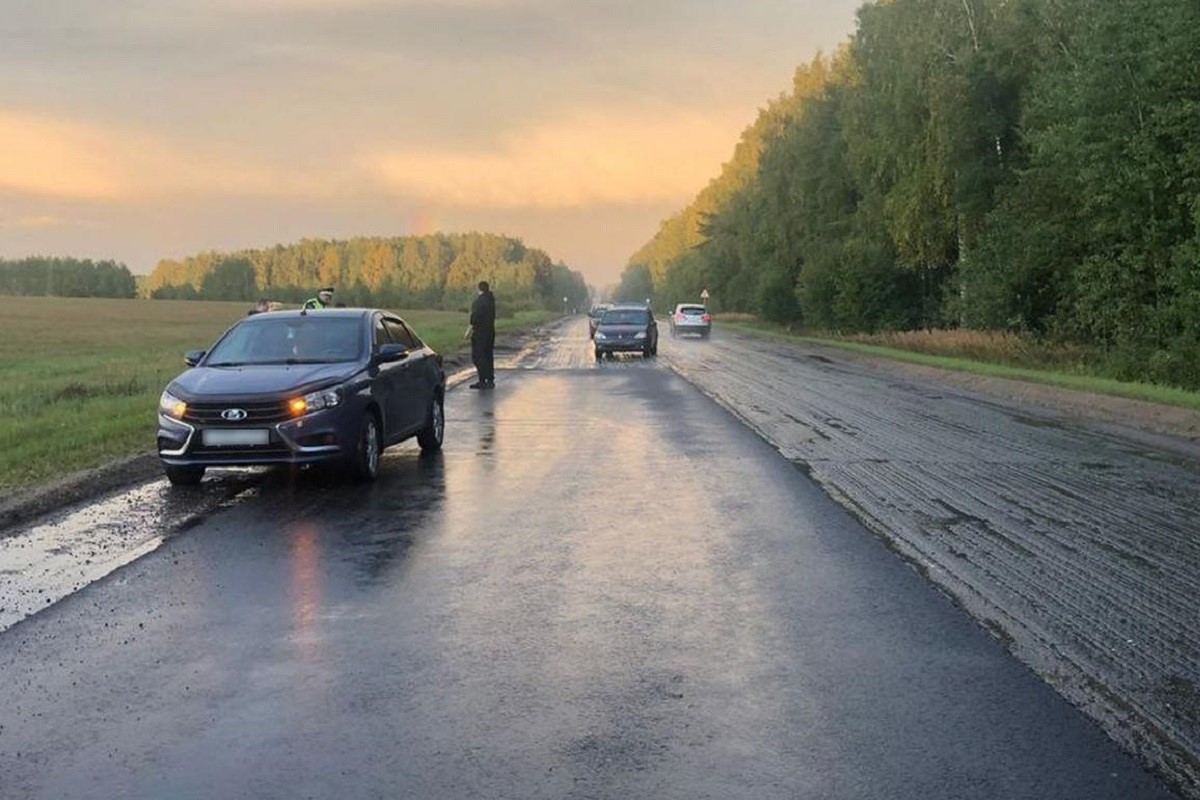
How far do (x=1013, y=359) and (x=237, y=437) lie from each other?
25684mm

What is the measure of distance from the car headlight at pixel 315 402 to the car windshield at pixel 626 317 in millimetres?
26098

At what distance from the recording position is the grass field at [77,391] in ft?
40.7

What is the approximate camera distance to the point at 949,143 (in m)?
38.1

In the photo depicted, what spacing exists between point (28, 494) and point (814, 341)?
4224cm

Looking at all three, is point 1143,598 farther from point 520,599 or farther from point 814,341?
point 814,341

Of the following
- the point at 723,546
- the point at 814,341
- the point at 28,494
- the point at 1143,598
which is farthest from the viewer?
the point at 814,341

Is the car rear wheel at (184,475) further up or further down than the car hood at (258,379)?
further down

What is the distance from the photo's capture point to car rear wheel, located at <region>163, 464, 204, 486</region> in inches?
414

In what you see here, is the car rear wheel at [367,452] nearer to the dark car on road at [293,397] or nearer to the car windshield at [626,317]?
the dark car on road at [293,397]

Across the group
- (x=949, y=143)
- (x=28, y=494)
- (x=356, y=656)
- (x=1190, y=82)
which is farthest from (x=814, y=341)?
(x=356, y=656)

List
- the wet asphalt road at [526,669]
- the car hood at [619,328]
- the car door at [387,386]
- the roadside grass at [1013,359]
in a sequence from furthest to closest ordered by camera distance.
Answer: the car hood at [619,328], the roadside grass at [1013,359], the car door at [387,386], the wet asphalt road at [526,669]

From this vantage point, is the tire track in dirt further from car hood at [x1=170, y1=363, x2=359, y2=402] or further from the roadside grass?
car hood at [x1=170, y1=363, x2=359, y2=402]

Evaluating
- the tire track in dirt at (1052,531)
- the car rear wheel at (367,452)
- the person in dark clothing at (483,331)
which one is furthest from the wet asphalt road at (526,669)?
the person in dark clothing at (483,331)

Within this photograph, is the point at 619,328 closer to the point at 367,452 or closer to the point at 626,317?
the point at 626,317
